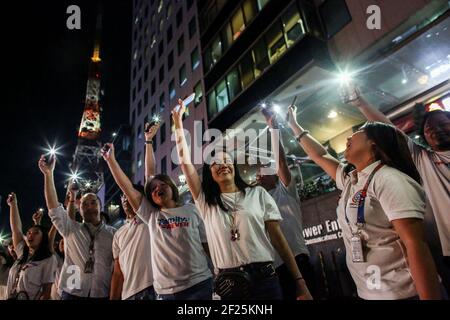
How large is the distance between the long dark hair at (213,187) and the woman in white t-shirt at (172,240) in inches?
18.1

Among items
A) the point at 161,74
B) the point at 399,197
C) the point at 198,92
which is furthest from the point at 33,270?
the point at 161,74

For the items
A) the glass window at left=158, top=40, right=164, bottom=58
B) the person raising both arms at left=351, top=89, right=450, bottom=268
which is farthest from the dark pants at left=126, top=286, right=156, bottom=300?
the glass window at left=158, top=40, right=164, bottom=58

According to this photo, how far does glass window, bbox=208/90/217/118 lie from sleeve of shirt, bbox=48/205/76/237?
42.3 feet

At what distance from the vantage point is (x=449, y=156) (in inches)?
108

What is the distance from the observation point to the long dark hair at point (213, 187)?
265 cm

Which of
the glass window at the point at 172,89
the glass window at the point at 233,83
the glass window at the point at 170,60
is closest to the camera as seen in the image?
the glass window at the point at 233,83

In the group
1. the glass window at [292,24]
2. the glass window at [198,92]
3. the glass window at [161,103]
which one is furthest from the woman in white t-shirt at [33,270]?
the glass window at [161,103]

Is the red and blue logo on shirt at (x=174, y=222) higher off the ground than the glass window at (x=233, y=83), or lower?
lower

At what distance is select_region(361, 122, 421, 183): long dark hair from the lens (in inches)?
86.0

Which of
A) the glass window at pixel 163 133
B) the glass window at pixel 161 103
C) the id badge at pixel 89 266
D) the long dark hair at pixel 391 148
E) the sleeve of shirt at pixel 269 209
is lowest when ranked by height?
the id badge at pixel 89 266

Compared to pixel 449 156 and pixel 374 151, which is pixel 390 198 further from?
pixel 449 156

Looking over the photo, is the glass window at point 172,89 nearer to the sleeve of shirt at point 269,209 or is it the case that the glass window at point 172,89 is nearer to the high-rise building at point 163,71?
the high-rise building at point 163,71

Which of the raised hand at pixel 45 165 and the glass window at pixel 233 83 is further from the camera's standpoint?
the glass window at pixel 233 83
